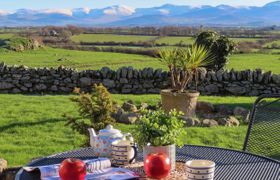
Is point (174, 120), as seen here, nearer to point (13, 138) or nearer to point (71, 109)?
point (13, 138)

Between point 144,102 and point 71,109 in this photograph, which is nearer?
point 71,109

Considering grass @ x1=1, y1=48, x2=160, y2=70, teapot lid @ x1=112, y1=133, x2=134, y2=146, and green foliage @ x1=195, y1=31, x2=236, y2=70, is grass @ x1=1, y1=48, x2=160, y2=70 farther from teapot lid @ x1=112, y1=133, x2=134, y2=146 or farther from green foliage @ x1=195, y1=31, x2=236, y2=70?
teapot lid @ x1=112, y1=133, x2=134, y2=146

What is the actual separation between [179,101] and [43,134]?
9.12 ft

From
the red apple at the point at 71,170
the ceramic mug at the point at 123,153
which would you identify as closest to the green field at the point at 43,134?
the ceramic mug at the point at 123,153

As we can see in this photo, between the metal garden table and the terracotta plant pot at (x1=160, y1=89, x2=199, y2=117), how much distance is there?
19.3 ft

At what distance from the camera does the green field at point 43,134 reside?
8.30 metres

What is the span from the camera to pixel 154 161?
12.1 ft

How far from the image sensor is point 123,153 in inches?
162

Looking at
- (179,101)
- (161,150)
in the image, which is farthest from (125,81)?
(161,150)

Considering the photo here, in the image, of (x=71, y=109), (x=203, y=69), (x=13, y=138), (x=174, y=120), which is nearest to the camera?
(x=174, y=120)

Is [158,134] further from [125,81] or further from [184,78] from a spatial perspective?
[125,81]

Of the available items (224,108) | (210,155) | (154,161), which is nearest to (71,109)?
(224,108)

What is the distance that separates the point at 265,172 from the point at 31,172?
1.64 metres

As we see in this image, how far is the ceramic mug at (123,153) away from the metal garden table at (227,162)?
0.84 feet
